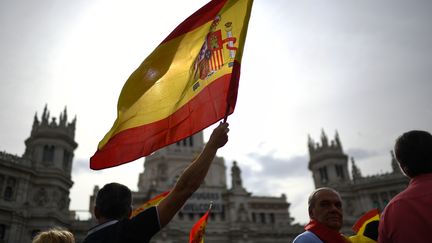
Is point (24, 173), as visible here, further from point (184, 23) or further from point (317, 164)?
point (317, 164)

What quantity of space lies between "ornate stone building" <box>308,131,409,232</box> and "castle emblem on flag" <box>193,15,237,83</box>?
51.4 meters

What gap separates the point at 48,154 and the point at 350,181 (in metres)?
43.1

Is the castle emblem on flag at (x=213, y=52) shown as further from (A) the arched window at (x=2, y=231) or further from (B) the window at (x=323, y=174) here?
(B) the window at (x=323, y=174)

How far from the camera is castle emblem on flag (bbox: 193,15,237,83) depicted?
693 centimetres

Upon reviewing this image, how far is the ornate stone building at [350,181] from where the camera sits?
5406 centimetres

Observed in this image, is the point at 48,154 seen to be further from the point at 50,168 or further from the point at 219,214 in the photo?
the point at 219,214

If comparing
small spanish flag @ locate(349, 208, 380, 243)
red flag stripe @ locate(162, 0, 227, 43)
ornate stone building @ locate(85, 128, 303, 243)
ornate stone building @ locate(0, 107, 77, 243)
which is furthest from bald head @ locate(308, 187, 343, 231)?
ornate stone building @ locate(85, 128, 303, 243)

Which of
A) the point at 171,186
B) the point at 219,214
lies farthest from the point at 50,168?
the point at 219,214

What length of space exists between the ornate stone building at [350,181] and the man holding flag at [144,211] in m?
53.5

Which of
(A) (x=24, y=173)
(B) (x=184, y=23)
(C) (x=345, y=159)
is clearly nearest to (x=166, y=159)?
(A) (x=24, y=173)

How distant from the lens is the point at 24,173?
4019cm

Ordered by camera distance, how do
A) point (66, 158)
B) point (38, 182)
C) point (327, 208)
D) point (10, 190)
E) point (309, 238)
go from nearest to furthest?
point (309, 238), point (327, 208), point (10, 190), point (38, 182), point (66, 158)

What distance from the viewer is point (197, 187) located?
406cm

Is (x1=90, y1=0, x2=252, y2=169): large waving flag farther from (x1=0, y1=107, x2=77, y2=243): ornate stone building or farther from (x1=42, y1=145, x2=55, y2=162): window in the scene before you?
(x1=42, y1=145, x2=55, y2=162): window
